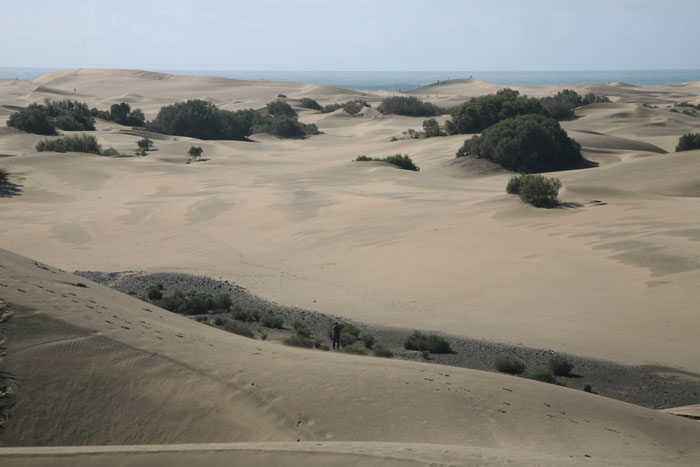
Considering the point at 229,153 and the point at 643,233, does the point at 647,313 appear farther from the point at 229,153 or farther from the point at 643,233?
the point at 229,153

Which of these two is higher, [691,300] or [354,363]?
[354,363]

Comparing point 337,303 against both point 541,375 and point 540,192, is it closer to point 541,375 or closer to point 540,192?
point 541,375

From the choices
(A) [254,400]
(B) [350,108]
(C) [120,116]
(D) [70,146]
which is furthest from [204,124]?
(A) [254,400]

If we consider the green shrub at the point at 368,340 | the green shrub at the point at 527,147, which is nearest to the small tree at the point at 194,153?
the green shrub at the point at 527,147

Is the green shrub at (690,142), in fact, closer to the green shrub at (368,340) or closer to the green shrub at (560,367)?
the green shrub at (560,367)

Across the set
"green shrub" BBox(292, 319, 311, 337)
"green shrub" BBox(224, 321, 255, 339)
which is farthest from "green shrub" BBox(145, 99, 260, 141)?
"green shrub" BBox(224, 321, 255, 339)

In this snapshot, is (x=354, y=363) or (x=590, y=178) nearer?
(x=354, y=363)

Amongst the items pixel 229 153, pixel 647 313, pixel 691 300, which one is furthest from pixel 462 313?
pixel 229 153

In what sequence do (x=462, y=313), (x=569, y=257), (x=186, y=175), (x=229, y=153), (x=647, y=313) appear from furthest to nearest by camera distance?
1. (x=229, y=153)
2. (x=186, y=175)
3. (x=569, y=257)
4. (x=462, y=313)
5. (x=647, y=313)
